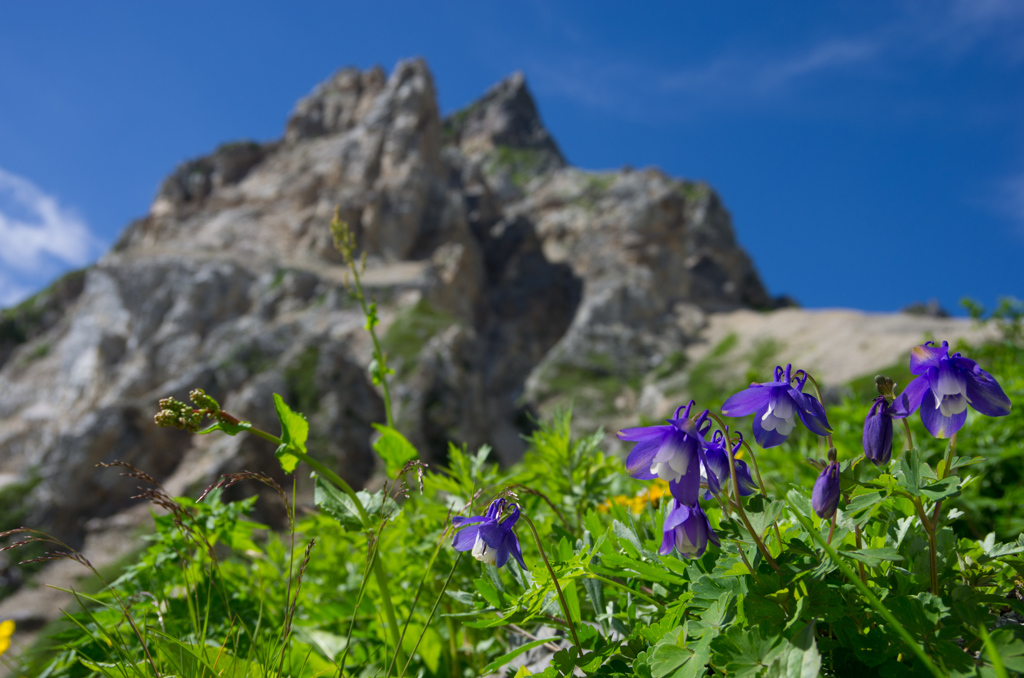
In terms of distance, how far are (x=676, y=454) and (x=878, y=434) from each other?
1.12 feet

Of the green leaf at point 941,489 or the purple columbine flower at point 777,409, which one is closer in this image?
the green leaf at point 941,489

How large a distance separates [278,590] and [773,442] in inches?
67.6

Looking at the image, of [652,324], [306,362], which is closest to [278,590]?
[306,362]

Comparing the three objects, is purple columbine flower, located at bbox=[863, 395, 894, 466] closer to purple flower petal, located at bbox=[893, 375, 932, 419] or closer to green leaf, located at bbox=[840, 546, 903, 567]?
purple flower petal, located at bbox=[893, 375, 932, 419]

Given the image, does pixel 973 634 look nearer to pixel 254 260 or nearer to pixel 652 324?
pixel 254 260

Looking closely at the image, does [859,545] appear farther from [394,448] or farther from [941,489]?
[394,448]

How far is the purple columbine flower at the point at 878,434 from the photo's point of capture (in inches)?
37.7

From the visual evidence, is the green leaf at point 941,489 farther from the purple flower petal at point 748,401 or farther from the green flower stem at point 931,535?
the purple flower petal at point 748,401

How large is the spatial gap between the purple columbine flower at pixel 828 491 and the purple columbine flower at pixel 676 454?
15cm

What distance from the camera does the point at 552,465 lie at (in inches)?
77.8

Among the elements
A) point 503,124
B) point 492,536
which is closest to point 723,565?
point 492,536

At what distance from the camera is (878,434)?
962mm

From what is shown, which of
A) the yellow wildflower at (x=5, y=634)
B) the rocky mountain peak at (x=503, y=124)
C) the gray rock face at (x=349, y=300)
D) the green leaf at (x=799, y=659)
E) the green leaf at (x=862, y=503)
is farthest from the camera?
the rocky mountain peak at (x=503, y=124)

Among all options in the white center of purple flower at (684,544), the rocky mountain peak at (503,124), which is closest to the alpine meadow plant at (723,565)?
the white center of purple flower at (684,544)
